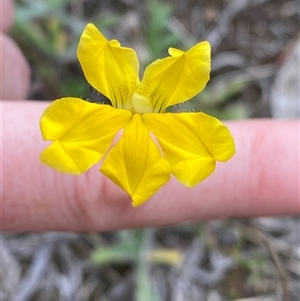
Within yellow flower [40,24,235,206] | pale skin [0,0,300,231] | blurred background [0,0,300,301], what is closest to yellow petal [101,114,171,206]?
yellow flower [40,24,235,206]

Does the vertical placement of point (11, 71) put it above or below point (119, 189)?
above

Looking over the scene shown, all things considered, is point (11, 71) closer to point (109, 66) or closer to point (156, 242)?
point (109, 66)

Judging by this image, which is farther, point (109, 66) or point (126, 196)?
point (126, 196)

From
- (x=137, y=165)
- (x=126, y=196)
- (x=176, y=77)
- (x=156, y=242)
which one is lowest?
(x=156, y=242)

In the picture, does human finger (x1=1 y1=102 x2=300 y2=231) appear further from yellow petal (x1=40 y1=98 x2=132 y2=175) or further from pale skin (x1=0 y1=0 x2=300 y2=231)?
yellow petal (x1=40 y1=98 x2=132 y2=175)

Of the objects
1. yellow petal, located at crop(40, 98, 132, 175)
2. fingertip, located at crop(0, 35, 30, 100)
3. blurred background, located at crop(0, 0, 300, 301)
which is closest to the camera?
yellow petal, located at crop(40, 98, 132, 175)

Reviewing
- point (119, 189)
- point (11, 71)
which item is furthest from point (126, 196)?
point (11, 71)

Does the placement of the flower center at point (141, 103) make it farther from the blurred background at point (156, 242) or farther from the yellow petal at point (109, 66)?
the blurred background at point (156, 242)

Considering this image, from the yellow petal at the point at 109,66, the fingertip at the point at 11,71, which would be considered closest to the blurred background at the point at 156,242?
the fingertip at the point at 11,71
